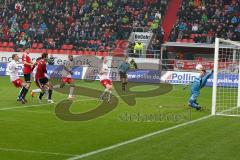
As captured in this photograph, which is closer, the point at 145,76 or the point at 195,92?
the point at 195,92

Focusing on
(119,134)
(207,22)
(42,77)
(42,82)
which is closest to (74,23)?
(207,22)

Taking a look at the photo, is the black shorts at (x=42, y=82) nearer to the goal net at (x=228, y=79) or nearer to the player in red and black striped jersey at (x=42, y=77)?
the player in red and black striped jersey at (x=42, y=77)

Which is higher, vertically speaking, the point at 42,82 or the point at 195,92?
the point at 42,82

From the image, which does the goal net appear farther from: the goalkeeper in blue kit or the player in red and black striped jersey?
the player in red and black striped jersey

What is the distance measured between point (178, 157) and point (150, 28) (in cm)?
3611

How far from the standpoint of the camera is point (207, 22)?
45.7 metres

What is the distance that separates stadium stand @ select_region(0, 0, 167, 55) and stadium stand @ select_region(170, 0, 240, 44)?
2399 mm

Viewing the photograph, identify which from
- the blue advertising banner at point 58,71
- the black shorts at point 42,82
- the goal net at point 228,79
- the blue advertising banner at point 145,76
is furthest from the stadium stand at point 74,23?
the black shorts at point 42,82

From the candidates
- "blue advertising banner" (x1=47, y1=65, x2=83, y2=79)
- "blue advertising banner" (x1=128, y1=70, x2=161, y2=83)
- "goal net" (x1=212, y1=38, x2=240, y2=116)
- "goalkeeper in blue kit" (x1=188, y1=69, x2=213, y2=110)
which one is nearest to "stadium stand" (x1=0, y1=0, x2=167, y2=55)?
"blue advertising banner" (x1=47, y1=65, x2=83, y2=79)

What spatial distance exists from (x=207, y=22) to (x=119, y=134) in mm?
32301

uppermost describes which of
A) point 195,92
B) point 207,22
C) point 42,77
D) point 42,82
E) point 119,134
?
point 207,22

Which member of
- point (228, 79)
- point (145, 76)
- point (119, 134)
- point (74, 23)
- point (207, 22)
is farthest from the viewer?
point (74, 23)

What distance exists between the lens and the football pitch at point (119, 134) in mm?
11750

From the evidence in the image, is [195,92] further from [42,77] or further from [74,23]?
[74,23]
